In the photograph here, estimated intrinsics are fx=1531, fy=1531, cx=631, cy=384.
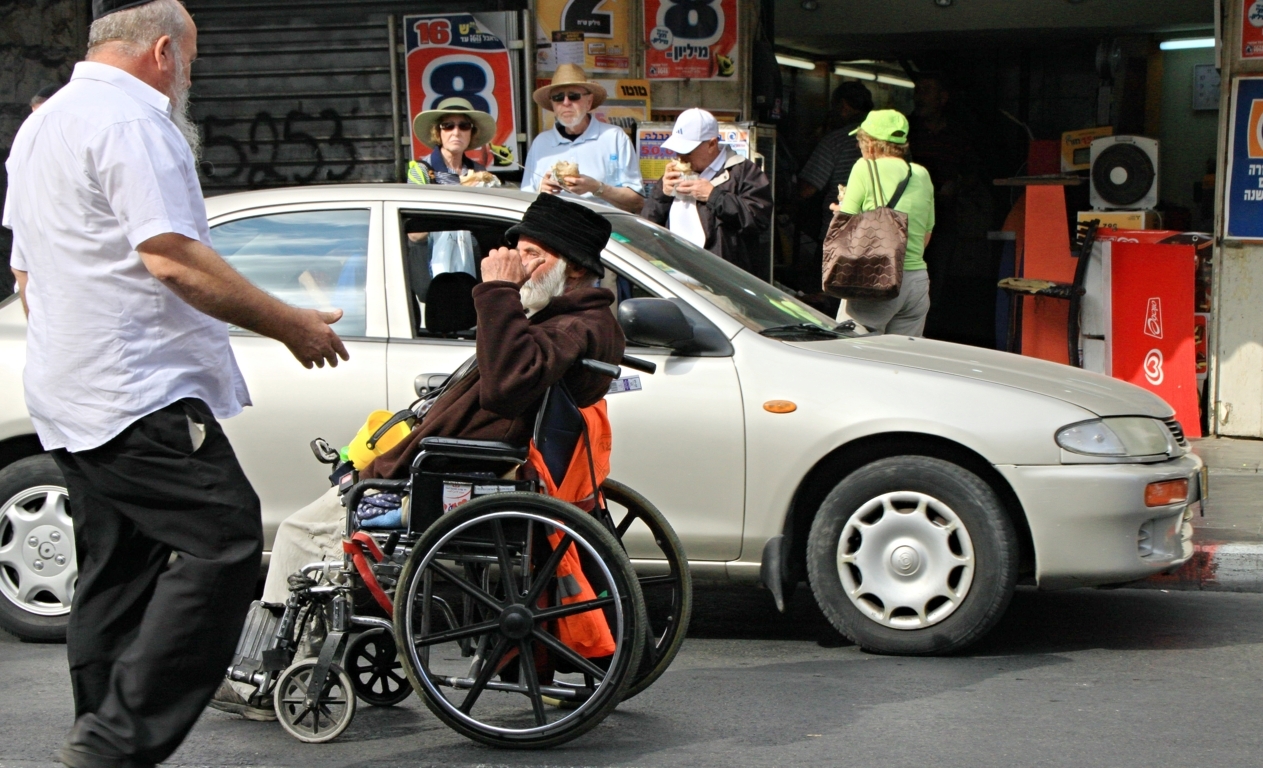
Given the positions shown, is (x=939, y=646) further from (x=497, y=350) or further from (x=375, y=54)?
(x=375, y=54)

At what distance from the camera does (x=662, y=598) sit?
6.05 m

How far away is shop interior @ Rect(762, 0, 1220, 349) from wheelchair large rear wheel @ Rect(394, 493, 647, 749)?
7008mm

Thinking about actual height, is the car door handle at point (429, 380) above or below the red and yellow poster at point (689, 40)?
below

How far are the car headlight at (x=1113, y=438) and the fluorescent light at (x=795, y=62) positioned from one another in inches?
337

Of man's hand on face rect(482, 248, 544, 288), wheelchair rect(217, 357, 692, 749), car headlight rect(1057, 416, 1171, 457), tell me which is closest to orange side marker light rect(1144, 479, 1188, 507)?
car headlight rect(1057, 416, 1171, 457)

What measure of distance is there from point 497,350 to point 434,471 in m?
0.39

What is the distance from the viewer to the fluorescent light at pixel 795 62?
Result: 1338 cm

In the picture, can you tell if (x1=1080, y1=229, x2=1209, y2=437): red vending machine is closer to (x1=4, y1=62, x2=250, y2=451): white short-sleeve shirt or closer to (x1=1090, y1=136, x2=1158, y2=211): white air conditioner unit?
(x1=1090, y1=136, x2=1158, y2=211): white air conditioner unit

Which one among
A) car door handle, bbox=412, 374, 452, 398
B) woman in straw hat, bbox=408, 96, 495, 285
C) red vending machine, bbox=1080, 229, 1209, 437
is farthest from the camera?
red vending machine, bbox=1080, 229, 1209, 437

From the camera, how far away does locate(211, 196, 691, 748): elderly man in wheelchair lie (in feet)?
13.1

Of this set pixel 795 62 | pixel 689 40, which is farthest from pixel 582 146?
pixel 795 62

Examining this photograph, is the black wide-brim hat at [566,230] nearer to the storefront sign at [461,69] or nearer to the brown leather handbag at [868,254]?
the brown leather handbag at [868,254]

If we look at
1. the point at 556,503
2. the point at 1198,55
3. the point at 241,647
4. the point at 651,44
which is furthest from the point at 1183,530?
the point at 1198,55

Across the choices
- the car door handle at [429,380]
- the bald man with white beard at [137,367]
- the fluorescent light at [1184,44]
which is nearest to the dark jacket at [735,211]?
the car door handle at [429,380]
